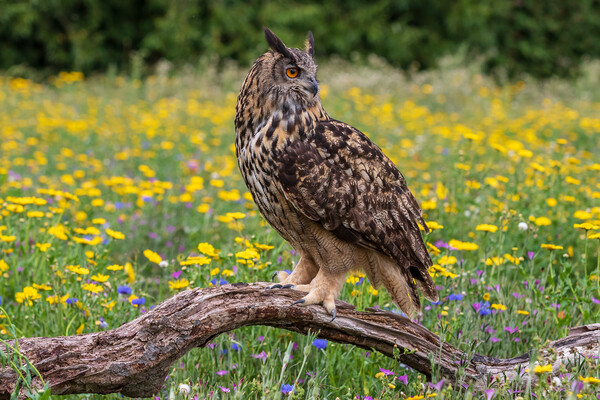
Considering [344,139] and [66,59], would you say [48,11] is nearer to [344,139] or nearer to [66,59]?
[66,59]

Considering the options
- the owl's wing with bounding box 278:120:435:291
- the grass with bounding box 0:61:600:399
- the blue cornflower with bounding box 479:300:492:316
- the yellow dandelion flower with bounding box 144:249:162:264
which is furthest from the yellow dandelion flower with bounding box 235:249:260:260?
the blue cornflower with bounding box 479:300:492:316

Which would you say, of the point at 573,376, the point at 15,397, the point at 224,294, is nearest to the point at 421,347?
the point at 573,376

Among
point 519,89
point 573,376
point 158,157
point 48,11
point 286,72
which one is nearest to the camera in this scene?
point 573,376

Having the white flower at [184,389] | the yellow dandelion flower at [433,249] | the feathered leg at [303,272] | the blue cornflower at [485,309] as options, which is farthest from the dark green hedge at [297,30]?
the white flower at [184,389]

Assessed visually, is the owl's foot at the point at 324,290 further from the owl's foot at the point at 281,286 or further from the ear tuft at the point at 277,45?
the ear tuft at the point at 277,45

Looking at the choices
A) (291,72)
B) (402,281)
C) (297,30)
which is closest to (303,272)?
(402,281)

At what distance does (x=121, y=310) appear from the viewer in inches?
121

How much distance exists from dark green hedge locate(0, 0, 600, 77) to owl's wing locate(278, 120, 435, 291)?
10.3 meters

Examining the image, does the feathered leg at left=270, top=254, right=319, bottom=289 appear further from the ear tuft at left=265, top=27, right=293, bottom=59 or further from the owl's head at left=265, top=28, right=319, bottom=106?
the ear tuft at left=265, top=27, right=293, bottom=59

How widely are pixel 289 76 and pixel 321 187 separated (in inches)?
20.3

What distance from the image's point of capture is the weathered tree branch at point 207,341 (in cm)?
230

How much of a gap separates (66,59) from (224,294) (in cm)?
1296

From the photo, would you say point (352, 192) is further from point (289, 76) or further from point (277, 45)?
point (277, 45)

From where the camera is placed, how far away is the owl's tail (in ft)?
10.0
